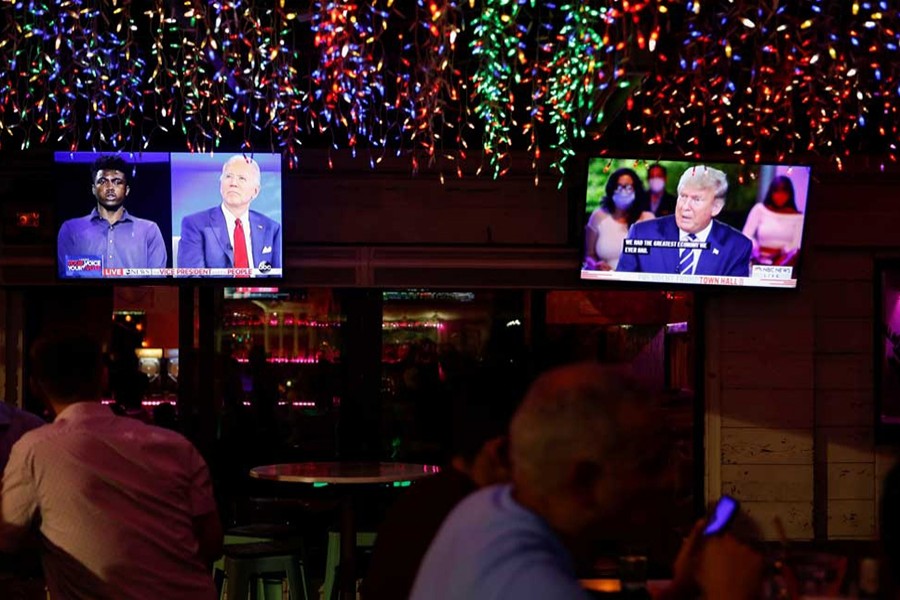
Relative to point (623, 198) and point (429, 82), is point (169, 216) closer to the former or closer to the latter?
point (429, 82)

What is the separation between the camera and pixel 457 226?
29.1ft

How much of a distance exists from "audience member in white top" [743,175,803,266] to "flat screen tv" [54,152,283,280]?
3.41 m

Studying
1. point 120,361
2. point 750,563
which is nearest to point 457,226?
point 120,361

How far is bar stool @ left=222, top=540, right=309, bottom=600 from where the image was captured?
560 cm

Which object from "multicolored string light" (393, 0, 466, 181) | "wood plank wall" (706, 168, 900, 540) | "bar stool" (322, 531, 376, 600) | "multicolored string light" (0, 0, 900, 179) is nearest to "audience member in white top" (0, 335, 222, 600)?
"multicolored string light" (393, 0, 466, 181)

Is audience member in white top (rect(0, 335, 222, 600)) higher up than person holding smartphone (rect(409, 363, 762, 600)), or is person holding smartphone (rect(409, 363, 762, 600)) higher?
person holding smartphone (rect(409, 363, 762, 600))

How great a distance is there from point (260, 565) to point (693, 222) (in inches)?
167

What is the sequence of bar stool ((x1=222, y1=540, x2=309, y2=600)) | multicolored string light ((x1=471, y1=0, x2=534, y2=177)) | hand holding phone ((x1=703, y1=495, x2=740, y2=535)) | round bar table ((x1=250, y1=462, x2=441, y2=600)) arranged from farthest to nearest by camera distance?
multicolored string light ((x1=471, y1=0, x2=534, y2=177)) < round bar table ((x1=250, y1=462, x2=441, y2=600)) < bar stool ((x1=222, y1=540, x2=309, y2=600)) < hand holding phone ((x1=703, y1=495, x2=740, y2=535))

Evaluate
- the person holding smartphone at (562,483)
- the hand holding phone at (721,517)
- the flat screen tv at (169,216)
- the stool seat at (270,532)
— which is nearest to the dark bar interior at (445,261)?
the flat screen tv at (169,216)

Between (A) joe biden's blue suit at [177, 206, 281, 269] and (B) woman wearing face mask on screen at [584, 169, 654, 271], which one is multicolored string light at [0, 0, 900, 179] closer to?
(B) woman wearing face mask on screen at [584, 169, 654, 271]

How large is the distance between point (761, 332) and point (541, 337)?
5.54 ft

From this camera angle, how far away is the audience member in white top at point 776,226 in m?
8.37

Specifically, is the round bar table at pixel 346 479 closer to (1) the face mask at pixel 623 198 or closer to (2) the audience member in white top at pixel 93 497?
(2) the audience member in white top at pixel 93 497

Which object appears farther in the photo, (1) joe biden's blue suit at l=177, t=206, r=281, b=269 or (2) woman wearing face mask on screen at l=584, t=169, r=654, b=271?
(2) woman wearing face mask on screen at l=584, t=169, r=654, b=271
